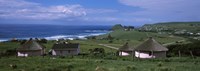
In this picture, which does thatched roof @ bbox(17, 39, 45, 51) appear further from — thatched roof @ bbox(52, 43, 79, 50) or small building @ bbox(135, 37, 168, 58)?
small building @ bbox(135, 37, 168, 58)

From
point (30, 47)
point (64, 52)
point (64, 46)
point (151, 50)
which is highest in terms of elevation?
point (30, 47)

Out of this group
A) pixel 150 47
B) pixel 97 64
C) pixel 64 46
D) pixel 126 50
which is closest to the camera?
pixel 97 64

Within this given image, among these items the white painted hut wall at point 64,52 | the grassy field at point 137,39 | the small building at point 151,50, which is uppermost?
the small building at point 151,50

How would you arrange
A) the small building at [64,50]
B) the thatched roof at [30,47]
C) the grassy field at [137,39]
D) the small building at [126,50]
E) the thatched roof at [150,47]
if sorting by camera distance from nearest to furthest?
1. the thatched roof at [150,47]
2. the small building at [126,50]
3. the thatched roof at [30,47]
4. the small building at [64,50]
5. the grassy field at [137,39]

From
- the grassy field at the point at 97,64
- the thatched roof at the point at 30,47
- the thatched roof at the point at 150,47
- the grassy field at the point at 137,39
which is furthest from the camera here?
the grassy field at the point at 137,39

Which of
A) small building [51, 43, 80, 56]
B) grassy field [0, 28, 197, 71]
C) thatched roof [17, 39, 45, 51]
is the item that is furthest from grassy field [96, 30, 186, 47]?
grassy field [0, 28, 197, 71]

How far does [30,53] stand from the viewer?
2154 inches

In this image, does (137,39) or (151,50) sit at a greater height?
(151,50)

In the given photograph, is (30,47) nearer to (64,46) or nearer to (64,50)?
(64,50)

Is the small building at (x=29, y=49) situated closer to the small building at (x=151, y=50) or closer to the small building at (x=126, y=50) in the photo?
the small building at (x=126, y=50)

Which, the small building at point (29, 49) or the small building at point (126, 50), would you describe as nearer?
the small building at point (126, 50)

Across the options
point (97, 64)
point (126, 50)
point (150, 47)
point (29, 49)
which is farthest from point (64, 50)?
point (97, 64)

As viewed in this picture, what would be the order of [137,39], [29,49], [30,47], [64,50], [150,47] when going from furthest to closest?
1. [137,39]
2. [64,50]
3. [30,47]
4. [29,49]
5. [150,47]

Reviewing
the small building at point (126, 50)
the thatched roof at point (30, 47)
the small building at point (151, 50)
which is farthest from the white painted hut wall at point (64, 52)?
the small building at point (151, 50)
